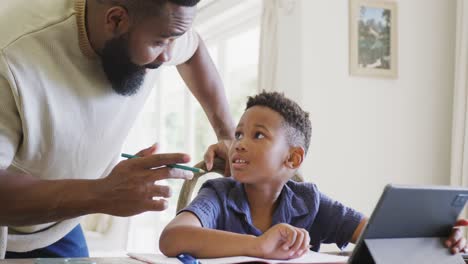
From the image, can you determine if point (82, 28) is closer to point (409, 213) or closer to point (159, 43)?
point (159, 43)

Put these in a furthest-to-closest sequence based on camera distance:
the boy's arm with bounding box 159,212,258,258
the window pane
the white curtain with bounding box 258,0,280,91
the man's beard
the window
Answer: the window pane
the window
the white curtain with bounding box 258,0,280,91
the man's beard
the boy's arm with bounding box 159,212,258,258


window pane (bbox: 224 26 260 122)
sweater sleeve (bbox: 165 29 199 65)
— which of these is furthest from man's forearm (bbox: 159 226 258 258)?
window pane (bbox: 224 26 260 122)

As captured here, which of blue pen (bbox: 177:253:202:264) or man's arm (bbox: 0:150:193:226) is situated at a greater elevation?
man's arm (bbox: 0:150:193:226)

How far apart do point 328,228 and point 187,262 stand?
0.57 metres

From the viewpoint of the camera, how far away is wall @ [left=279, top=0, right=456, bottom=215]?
347 centimetres

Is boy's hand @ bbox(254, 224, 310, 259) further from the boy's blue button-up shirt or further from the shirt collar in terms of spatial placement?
the shirt collar

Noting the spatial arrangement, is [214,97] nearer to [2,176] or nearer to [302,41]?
[2,176]

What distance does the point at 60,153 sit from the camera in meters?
1.40

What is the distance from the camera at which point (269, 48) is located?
3338mm

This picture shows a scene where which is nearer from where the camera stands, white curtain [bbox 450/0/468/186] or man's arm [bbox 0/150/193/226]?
man's arm [bbox 0/150/193/226]

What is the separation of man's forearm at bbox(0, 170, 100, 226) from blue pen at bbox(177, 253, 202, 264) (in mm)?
189

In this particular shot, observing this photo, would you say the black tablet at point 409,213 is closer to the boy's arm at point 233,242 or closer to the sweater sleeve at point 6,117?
the boy's arm at point 233,242

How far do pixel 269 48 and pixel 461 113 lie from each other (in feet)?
4.18

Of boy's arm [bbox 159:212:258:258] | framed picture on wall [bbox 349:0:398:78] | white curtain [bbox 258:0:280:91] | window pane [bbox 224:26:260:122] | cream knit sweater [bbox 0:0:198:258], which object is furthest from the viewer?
window pane [bbox 224:26:260:122]
